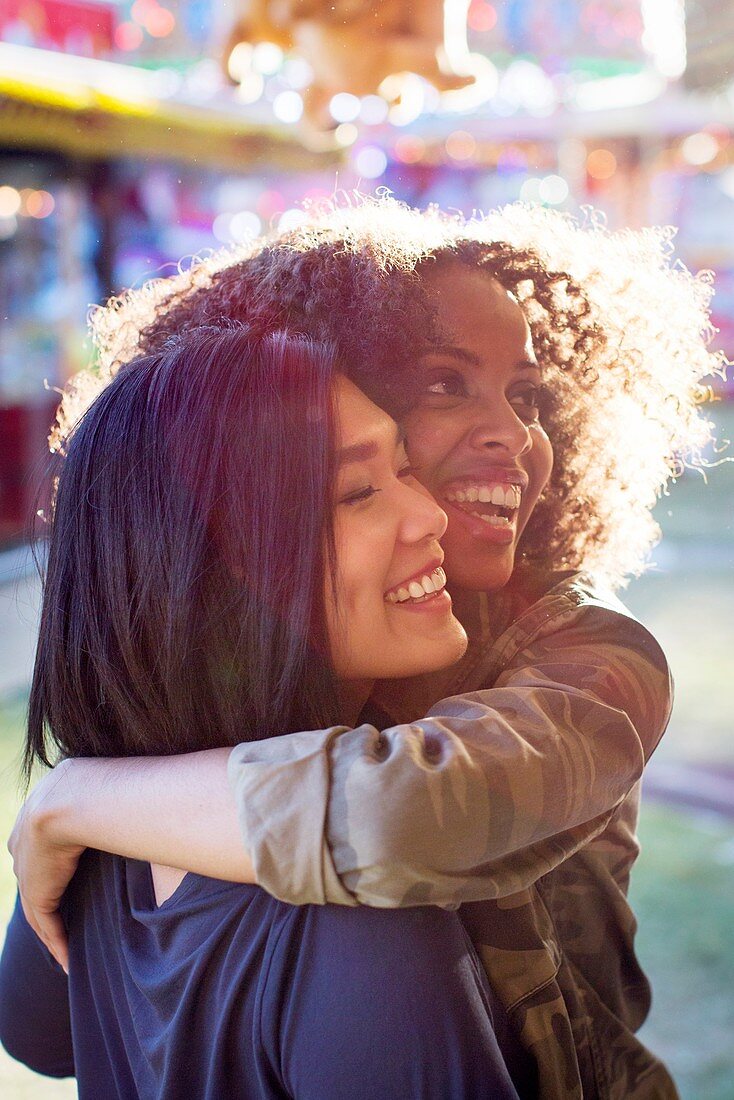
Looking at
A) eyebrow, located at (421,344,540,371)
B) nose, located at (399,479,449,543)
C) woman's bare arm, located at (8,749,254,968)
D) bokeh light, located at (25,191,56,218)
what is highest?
bokeh light, located at (25,191,56,218)

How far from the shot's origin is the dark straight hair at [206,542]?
77 cm

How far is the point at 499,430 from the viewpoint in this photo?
2.83 feet

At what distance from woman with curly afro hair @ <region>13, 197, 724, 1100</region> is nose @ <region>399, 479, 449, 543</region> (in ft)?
0.13

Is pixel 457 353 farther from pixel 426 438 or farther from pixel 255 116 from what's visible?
pixel 255 116

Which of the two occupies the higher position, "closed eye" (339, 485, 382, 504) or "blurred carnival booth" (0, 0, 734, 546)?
"blurred carnival booth" (0, 0, 734, 546)

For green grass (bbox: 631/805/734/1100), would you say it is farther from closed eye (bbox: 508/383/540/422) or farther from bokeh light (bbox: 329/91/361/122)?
bokeh light (bbox: 329/91/361/122)

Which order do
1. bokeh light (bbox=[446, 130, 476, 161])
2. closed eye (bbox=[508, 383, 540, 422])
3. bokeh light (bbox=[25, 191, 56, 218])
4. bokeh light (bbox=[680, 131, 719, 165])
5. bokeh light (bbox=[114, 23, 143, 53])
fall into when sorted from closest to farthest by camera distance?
closed eye (bbox=[508, 383, 540, 422]) → bokeh light (bbox=[25, 191, 56, 218]) → bokeh light (bbox=[114, 23, 143, 53]) → bokeh light (bbox=[446, 130, 476, 161]) → bokeh light (bbox=[680, 131, 719, 165])

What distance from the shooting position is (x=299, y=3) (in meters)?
1.62

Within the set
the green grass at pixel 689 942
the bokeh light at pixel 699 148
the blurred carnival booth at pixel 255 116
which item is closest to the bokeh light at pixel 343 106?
the blurred carnival booth at pixel 255 116

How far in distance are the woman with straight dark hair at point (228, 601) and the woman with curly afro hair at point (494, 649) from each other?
4cm

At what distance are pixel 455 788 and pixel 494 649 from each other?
23 centimetres

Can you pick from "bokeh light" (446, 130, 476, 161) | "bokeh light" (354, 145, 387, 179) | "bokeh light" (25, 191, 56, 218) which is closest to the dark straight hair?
"bokeh light" (354, 145, 387, 179)

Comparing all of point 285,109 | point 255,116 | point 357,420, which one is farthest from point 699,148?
point 357,420

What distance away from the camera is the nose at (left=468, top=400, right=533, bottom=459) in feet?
2.81
